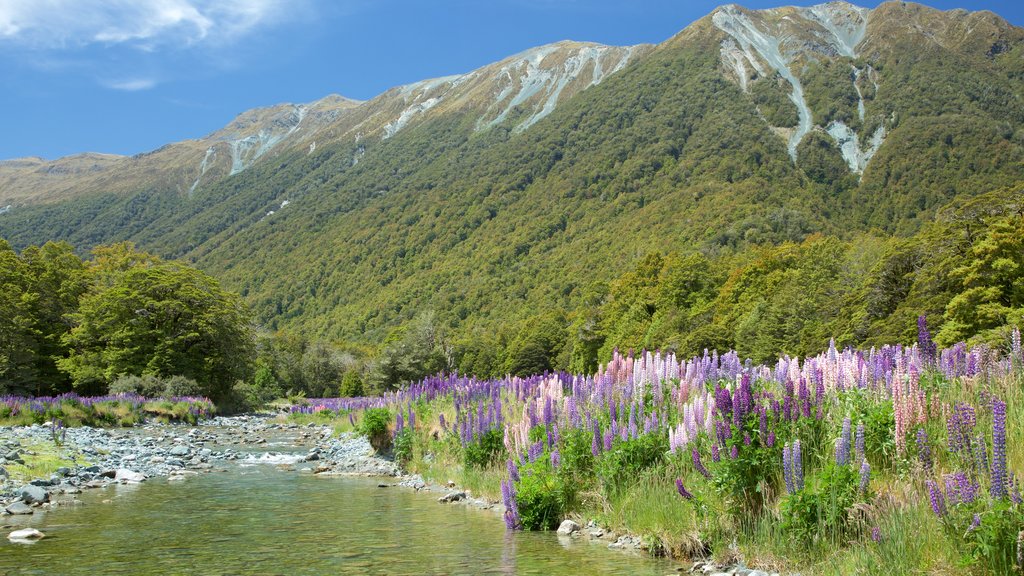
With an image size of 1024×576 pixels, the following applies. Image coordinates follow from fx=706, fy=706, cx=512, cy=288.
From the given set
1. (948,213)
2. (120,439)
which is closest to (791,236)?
(948,213)

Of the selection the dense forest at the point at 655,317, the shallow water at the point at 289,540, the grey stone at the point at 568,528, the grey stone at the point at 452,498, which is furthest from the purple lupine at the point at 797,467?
the dense forest at the point at 655,317

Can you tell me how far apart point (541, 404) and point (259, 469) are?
9.72 m

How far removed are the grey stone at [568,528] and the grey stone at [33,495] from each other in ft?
29.2

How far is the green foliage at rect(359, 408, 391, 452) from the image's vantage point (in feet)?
62.4

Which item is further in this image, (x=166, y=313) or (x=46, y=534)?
(x=166, y=313)

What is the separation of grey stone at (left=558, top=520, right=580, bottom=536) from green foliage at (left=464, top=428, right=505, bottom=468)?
3.79 m

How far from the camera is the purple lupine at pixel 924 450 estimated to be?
250 inches

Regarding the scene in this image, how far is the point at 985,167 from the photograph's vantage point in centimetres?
15438

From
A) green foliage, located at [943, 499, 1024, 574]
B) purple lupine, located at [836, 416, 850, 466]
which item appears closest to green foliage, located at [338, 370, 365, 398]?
purple lupine, located at [836, 416, 850, 466]

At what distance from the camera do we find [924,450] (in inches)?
254

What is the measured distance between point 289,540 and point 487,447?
489 cm

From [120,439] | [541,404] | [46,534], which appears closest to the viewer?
[46,534]

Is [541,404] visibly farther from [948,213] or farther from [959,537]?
[948,213]

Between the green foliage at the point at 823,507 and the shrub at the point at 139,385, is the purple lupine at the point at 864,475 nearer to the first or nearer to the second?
the green foliage at the point at 823,507
